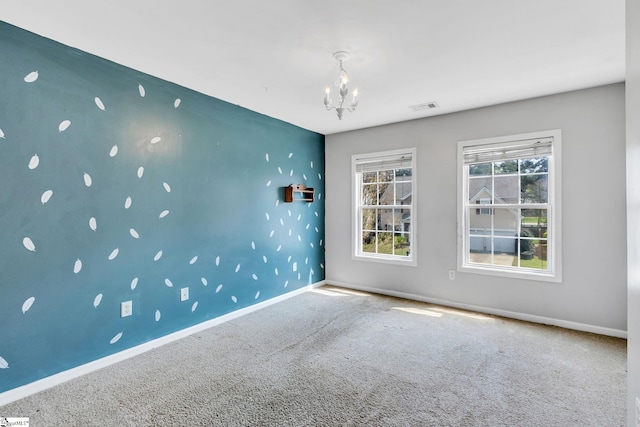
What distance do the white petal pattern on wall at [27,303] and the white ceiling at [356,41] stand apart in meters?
1.80

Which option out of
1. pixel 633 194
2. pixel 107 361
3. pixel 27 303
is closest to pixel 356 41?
pixel 633 194

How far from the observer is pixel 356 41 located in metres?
2.25

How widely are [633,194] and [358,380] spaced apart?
191cm

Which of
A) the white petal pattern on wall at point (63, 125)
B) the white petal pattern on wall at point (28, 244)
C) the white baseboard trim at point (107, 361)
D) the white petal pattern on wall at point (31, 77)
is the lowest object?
the white baseboard trim at point (107, 361)

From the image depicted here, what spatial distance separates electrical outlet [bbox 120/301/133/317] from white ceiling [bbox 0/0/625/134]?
1.98 m

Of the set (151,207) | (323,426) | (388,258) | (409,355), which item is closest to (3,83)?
(151,207)

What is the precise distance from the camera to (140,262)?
270 centimetres

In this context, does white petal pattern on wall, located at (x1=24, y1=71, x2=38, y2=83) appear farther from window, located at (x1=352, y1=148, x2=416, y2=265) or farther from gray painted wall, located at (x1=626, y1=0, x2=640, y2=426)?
window, located at (x1=352, y1=148, x2=416, y2=265)

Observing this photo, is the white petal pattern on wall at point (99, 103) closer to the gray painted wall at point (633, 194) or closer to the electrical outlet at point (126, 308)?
the electrical outlet at point (126, 308)

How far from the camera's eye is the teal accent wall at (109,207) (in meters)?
2.06

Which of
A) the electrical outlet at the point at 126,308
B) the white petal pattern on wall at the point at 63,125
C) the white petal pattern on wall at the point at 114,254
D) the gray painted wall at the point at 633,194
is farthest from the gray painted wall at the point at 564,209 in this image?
the white petal pattern on wall at the point at 63,125

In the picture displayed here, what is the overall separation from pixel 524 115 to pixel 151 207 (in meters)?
3.92

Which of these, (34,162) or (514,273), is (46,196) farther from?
(514,273)

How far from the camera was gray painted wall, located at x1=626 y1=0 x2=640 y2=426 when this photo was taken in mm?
1146
